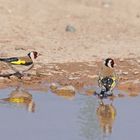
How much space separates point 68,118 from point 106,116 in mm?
579

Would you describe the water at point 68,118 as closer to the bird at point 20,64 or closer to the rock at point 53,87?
the rock at point 53,87

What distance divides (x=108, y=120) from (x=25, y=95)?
6.01 ft

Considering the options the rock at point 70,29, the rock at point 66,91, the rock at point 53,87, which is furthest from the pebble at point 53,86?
the rock at point 70,29

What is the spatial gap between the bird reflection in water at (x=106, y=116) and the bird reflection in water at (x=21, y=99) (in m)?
0.94

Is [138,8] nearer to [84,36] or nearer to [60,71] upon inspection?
[84,36]

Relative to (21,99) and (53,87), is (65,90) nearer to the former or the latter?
(53,87)

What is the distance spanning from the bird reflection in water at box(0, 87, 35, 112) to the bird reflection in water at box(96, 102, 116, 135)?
0.94 m

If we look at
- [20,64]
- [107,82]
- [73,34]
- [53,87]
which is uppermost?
[73,34]

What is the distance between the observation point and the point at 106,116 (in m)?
11.2

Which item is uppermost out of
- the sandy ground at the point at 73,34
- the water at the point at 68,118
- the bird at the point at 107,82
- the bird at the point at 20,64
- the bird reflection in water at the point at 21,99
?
the sandy ground at the point at 73,34

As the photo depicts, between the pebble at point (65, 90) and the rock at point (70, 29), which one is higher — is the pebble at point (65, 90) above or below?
below

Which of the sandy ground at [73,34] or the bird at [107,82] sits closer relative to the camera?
the bird at [107,82]

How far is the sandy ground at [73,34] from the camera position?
1471 cm

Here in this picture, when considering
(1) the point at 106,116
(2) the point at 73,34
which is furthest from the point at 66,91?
(2) the point at 73,34
